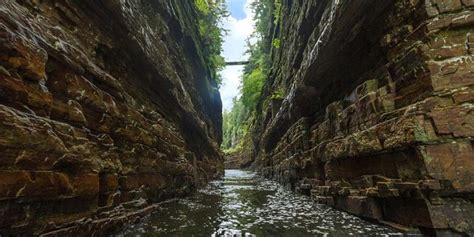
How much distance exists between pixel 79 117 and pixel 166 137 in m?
3.69

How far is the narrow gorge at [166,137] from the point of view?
2.58m

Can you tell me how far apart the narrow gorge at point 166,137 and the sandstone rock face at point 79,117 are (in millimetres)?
18

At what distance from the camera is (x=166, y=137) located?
701 cm

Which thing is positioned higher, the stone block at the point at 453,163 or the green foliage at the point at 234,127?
the green foliage at the point at 234,127

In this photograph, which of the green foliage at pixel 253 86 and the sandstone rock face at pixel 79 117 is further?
the green foliage at pixel 253 86

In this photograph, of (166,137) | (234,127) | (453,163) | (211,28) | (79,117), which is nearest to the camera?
(453,163)

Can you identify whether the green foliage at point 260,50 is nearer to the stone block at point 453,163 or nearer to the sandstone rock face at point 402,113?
the sandstone rock face at point 402,113

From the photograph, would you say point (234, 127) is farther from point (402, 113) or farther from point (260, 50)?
point (402, 113)

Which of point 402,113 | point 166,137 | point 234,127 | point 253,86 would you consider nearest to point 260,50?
point 253,86

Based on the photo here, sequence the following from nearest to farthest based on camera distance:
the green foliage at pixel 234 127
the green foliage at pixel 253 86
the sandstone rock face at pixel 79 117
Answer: the sandstone rock face at pixel 79 117 < the green foliage at pixel 253 86 < the green foliage at pixel 234 127

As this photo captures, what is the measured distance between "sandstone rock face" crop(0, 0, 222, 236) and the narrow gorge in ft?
→ 0.06

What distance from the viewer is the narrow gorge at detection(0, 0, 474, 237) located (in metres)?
2.58

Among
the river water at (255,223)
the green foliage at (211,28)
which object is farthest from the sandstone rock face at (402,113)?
the green foliage at (211,28)

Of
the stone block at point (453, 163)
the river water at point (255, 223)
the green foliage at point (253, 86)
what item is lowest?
the river water at point (255, 223)
